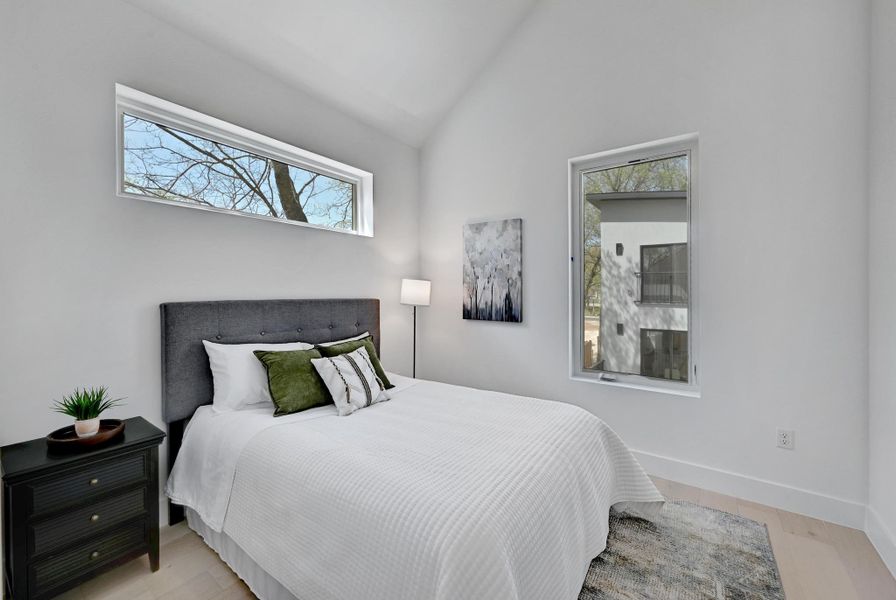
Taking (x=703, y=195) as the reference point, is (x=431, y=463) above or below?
below

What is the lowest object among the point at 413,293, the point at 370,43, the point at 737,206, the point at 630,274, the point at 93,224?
the point at 413,293

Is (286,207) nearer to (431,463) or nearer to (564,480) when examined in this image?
(431,463)

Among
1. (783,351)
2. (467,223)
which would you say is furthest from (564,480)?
(467,223)

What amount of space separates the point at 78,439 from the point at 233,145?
177 cm

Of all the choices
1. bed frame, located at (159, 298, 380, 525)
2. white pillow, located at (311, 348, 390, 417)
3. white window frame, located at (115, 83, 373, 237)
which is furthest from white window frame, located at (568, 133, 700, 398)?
bed frame, located at (159, 298, 380, 525)

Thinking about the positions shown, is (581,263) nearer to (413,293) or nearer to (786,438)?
(413,293)

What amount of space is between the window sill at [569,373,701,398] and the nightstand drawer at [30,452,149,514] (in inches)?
101

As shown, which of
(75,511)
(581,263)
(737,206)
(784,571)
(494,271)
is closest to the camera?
(75,511)

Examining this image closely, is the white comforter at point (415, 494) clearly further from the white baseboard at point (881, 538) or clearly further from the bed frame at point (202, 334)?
the white baseboard at point (881, 538)

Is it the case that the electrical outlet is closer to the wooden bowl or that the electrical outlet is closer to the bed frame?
the bed frame

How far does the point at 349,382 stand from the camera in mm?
2180

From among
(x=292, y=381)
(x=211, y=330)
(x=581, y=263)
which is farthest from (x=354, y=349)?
(x=581, y=263)

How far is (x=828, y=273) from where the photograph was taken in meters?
2.12

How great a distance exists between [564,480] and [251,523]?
1.22 metres
